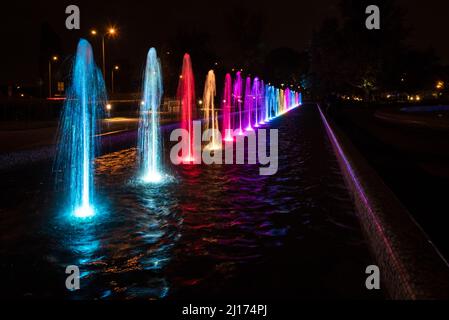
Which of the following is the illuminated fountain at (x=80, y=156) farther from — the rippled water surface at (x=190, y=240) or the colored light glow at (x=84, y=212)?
the rippled water surface at (x=190, y=240)

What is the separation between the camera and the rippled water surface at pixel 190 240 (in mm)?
4902

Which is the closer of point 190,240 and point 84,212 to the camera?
point 190,240

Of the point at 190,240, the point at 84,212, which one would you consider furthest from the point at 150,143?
the point at 190,240

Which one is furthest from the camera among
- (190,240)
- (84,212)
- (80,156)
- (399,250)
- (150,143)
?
(150,143)

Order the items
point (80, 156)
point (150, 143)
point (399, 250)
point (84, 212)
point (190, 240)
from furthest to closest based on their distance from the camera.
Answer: point (150, 143)
point (80, 156)
point (84, 212)
point (190, 240)
point (399, 250)

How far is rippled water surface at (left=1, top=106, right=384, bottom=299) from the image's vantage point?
4902 mm

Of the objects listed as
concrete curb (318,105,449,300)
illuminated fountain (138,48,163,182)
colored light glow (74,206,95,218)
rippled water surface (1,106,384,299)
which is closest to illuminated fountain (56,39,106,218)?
colored light glow (74,206,95,218)

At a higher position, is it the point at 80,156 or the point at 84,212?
the point at 80,156

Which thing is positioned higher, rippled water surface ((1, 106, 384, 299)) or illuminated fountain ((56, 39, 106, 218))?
illuminated fountain ((56, 39, 106, 218))

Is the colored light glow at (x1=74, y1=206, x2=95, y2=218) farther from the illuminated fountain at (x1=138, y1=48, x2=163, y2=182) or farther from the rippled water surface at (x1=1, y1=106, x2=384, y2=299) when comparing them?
the illuminated fountain at (x1=138, y1=48, x2=163, y2=182)

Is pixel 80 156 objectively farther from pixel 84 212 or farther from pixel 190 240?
pixel 190 240

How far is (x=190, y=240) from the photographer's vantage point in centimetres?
643
